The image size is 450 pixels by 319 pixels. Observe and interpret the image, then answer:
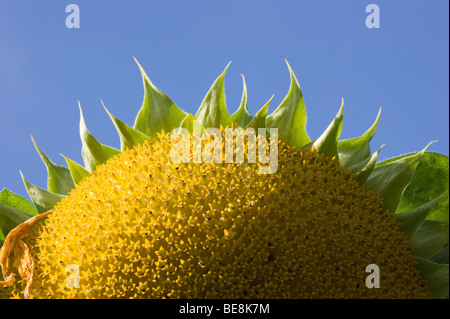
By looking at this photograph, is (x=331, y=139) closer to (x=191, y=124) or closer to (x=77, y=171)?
(x=191, y=124)

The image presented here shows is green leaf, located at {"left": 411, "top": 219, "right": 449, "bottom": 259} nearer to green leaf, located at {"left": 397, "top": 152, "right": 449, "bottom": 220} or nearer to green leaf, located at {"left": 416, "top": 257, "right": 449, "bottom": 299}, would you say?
green leaf, located at {"left": 416, "top": 257, "right": 449, "bottom": 299}

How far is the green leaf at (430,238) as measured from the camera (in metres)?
3.26

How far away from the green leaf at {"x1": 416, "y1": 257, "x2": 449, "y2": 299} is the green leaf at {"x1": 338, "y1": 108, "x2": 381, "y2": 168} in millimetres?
622

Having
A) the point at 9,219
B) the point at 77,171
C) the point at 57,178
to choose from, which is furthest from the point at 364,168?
the point at 9,219

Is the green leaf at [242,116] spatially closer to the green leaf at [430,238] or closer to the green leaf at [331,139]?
the green leaf at [331,139]

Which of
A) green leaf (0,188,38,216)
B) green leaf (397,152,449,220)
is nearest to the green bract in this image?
green leaf (0,188,38,216)

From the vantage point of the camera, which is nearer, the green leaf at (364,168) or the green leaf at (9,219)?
the green leaf at (364,168)

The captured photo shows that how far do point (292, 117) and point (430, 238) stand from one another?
1061 mm

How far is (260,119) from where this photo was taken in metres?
2.96

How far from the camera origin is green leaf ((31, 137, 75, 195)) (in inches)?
135

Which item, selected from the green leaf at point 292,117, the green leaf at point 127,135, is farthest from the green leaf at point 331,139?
the green leaf at point 127,135

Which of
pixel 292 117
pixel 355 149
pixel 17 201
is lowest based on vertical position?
pixel 17 201

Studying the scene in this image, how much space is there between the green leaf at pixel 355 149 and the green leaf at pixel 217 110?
67 centimetres
